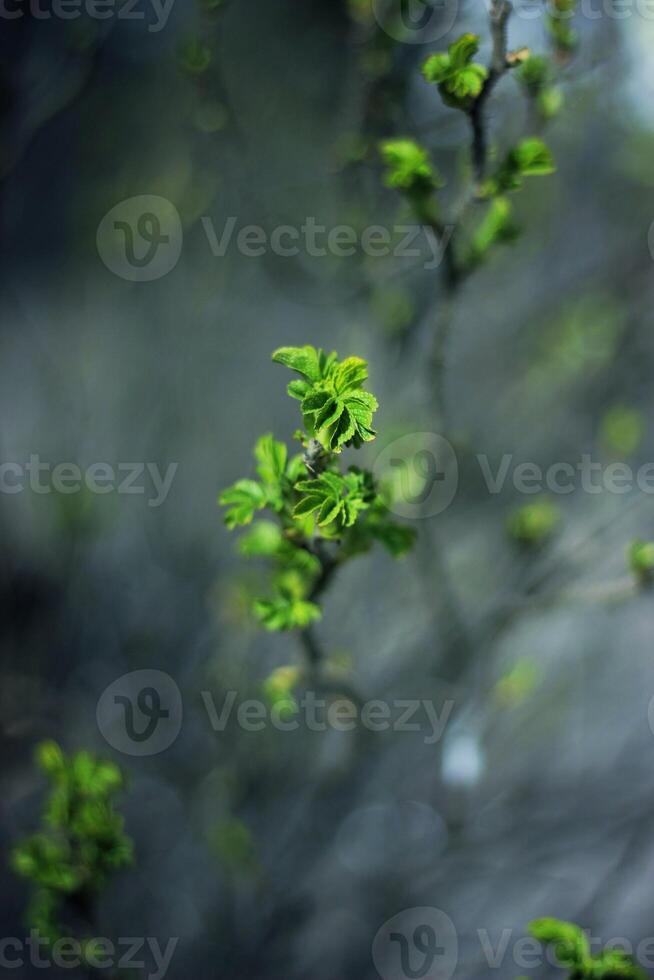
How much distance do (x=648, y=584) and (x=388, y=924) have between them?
3.75ft

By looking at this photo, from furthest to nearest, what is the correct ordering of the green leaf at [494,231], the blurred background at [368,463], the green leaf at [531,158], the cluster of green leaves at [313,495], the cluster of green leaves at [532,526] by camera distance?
the blurred background at [368,463]
the cluster of green leaves at [532,526]
the green leaf at [494,231]
the green leaf at [531,158]
the cluster of green leaves at [313,495]

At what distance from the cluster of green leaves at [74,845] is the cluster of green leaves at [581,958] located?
1.90 feet

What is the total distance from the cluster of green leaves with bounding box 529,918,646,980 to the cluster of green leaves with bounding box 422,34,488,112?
952 millimetres

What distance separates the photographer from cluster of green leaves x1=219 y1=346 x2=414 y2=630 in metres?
0.75

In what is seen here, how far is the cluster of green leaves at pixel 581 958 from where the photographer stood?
894 millimetres

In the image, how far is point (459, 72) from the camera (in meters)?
0.90

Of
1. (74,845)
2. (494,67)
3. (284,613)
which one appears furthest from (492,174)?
(74,845)

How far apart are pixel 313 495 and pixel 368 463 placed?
933 mm

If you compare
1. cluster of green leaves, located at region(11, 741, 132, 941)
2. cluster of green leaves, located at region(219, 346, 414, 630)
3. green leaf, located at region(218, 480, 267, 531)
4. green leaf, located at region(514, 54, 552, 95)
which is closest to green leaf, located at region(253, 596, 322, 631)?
cluster of green leaves, located at region(219, 346, 414, 630)

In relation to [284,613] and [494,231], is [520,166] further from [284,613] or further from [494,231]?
[284,613]

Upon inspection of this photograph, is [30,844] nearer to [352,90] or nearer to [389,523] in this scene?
[389,523]

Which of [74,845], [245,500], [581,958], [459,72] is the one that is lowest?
[581,958]

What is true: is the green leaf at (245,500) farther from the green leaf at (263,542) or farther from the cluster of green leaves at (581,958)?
the cluster of green leaves at (581,958)

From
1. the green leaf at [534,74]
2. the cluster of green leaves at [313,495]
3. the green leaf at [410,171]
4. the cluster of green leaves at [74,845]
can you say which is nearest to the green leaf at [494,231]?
the green leaf at [410,171]
